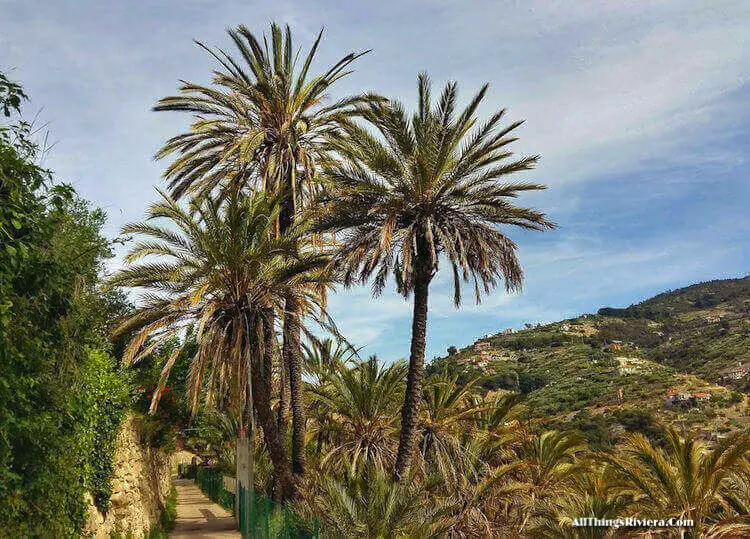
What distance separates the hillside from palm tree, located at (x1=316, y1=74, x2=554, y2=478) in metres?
10.4

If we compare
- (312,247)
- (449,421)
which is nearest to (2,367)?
(312,247)

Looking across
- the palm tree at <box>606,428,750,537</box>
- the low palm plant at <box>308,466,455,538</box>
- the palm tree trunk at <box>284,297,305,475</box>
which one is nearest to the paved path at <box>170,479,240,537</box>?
the palm tree trunk at <box>284,297,305,475</box>

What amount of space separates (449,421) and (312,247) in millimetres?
7375

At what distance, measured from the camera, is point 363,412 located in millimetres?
21016

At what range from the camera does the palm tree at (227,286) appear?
17688 millimetres

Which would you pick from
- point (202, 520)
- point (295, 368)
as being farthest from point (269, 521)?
point (202, 520)

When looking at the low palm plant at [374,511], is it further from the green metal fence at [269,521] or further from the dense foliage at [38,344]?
the dense foliage at [38,344]

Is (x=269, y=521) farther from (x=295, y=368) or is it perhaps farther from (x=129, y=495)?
(x=295, y=368)

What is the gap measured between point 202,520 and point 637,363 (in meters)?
65.3

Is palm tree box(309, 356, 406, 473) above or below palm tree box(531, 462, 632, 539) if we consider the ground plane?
above

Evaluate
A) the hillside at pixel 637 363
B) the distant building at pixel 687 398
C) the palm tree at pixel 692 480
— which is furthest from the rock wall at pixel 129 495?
the distant building at pixel 687 398

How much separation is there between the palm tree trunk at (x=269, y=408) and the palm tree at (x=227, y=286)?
0.03 meters

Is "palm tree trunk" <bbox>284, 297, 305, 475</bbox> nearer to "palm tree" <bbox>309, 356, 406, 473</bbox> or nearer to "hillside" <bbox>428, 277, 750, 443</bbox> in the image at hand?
"palm tree" <bbox>309, 356, 406, 473</bbox>

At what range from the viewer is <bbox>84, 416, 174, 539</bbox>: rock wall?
47.6ft
